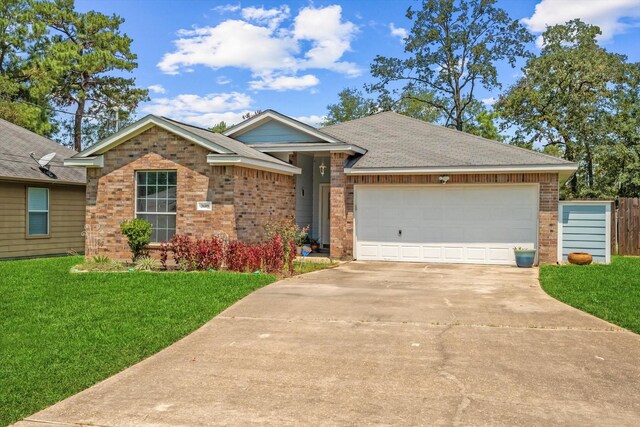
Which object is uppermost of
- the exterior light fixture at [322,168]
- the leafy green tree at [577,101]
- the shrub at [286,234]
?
the leafy green tree at [577,101]

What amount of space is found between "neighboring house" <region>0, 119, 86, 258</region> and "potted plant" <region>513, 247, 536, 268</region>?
47.6 feet

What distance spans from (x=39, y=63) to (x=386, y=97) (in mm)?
Answer: 22474

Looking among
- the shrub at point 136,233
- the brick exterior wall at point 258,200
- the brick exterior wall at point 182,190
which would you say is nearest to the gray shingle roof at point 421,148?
the brick exterior wall at point 258,200

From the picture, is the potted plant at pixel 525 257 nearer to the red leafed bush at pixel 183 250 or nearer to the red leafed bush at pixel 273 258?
the red leafed bush at pixel 273 258

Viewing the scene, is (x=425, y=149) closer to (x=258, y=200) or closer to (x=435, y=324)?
(x=258, y=200)

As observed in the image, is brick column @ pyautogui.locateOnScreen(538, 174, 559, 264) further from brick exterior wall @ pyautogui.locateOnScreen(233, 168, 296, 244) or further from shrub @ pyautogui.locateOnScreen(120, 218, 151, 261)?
shrub @ pyautogui.locateOnScreen(120, 218, 151, 261)

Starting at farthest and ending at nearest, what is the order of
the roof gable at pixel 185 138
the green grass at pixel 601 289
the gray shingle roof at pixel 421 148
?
the gray shingle roof at pixel 421 148
the roof gable at pixel 185 138
the green grass at pixel 601 289

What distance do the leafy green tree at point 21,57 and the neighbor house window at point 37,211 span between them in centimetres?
1766

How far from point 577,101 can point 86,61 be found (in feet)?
97.4

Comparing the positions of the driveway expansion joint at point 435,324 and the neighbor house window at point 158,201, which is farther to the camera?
the neighbor house window at point 158,201

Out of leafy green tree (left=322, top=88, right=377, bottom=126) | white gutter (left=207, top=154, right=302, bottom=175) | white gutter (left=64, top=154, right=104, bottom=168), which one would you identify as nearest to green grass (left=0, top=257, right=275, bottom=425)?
white gutter (left=207, top=154, right=302, bottom=175)

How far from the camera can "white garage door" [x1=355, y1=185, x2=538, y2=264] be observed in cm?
1496

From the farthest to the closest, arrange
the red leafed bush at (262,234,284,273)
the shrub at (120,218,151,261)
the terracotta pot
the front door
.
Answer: the front door
the terracotta pot
the shrub at (120,218,151,261)
the red leafed bush at (262,234,284,273)

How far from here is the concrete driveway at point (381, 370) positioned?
4.43m
